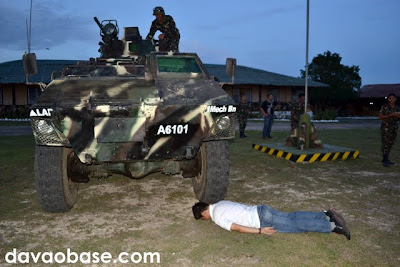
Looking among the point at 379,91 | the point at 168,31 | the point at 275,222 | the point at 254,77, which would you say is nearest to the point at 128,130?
the point at 275,222

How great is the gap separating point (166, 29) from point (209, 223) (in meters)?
4.61

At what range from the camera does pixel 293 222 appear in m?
3.43

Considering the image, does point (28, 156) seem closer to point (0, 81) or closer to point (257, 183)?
point (257, 183)

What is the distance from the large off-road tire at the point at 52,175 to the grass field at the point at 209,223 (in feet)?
0.77

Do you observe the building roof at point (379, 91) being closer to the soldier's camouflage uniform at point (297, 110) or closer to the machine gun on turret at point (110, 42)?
the soldier's camouflage uniform at point (297, 110)

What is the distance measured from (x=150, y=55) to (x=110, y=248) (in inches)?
109

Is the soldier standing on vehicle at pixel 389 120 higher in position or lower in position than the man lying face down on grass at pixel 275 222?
higher

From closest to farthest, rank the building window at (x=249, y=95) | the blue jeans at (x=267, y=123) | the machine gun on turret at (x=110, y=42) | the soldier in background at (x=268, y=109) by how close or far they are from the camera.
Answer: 1. the machine gun on turret at (x=110, y=42)
2. the soldier in background at (x=268, y=109)
3. the blue jeans at (x=267, y=123)
4. the building window at (x=249, y=95)

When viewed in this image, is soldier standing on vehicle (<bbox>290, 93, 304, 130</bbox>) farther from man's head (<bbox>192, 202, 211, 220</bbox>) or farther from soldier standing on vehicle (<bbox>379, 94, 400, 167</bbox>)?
man's head (<bbox>192, 202, 211, 220</bbox>)

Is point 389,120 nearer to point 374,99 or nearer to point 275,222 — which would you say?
point 275,222

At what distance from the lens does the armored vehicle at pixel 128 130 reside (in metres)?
3.53

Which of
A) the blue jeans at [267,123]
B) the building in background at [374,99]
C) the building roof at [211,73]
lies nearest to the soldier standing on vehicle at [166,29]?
the blue jeans at [267,123]

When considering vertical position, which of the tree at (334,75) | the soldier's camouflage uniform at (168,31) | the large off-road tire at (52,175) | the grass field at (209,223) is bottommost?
the grass field at (209,223)

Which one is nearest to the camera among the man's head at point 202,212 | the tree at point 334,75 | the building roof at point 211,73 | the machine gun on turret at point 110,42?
the man's head at point 202,212
